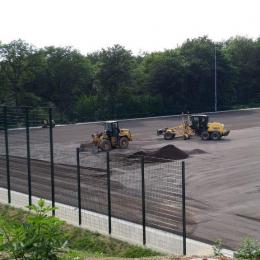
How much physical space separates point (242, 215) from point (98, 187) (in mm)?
Answer: 6317

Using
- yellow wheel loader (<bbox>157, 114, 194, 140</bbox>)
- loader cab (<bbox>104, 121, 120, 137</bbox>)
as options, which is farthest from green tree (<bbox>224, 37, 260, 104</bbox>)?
loader cab (<bbox>104, 121, 120, 137</bbox>)

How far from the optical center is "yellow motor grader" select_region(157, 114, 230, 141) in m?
41.7

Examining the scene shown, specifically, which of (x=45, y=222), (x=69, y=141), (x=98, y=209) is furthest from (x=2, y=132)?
(x=69, y=141)

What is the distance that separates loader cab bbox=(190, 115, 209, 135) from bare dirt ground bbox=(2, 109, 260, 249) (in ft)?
3.98

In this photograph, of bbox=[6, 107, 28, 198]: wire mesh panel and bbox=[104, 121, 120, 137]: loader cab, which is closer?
bbox=[6, 107, 28, 198]: wire mesh panel

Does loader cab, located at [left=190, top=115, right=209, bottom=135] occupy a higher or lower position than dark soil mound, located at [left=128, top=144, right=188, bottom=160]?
higher

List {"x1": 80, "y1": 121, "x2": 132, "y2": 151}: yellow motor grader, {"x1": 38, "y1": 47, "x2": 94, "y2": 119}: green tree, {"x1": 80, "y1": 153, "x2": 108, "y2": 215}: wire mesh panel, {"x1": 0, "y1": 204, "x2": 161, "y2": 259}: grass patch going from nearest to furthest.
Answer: {"x1": 0, "y1": 204, "x2": 161, "y2": 259}: grass patch, {"x1": 80, "y1": 153, "x2": 108, "y2": 215}: wire mesh panel, {"x1": 80, "y1": 121, "x2": 132, "y2": 151}: yellow motor grader, {"x1": 38, "y1": 47, "x2": 94, "y2": 119}: green tree

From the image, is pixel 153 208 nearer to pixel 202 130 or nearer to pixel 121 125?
pixel 202 130

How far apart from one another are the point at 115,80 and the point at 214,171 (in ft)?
122

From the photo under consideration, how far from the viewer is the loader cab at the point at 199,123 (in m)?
42.9

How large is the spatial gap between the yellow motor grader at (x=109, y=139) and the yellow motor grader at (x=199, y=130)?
5.83 meters

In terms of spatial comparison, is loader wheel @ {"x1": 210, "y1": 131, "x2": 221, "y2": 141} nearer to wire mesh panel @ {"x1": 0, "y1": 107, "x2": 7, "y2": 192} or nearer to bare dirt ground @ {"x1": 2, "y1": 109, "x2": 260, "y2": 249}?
bare dirt ground @ {"x1": 2, "y1": 109, "x2": 260, "y2": 249}

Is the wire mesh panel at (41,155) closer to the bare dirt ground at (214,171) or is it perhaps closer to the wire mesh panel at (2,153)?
the bare dirt ground at (214,171)

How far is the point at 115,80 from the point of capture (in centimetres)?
6356
